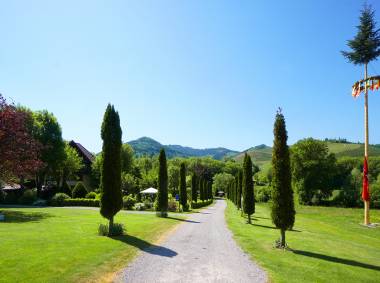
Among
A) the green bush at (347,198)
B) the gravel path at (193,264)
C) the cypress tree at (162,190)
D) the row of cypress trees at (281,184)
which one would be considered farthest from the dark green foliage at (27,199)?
the green bush at (347,198)

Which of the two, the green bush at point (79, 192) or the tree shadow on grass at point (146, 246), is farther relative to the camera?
the green bush at point (79, 192)

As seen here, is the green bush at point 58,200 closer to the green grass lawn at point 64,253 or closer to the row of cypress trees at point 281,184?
the green grass lawn at point 64,253

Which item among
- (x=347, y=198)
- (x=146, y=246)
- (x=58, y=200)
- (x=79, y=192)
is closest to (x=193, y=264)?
(x=146, y=246)

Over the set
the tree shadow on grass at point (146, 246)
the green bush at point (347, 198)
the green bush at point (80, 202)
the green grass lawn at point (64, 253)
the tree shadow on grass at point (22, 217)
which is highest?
the green grass lawn at point (64, 253)

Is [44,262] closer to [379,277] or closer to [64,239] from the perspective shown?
[64,239]

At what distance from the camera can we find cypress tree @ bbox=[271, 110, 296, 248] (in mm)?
16297

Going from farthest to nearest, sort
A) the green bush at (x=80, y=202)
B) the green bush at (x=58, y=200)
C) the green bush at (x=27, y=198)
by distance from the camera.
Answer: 1. the green bush at (x=27, y=198)
2. the green bush at (x=58, y=200)
3. the green bush at (x=80, y=202)

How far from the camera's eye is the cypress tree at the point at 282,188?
16297 mm

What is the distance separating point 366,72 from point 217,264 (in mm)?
31832

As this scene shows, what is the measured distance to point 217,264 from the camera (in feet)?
39.0

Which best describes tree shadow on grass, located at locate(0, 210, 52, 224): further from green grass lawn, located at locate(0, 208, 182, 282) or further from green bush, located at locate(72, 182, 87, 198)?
green bush, located at locate(72, 182, 87, 198)

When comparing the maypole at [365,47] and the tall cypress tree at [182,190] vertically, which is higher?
the maypole at [365,47]

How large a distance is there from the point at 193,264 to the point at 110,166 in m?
8.70

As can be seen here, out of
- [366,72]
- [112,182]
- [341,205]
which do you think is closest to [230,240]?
[112,182]
